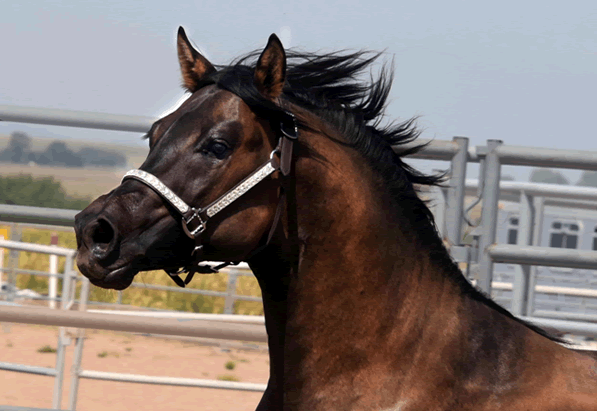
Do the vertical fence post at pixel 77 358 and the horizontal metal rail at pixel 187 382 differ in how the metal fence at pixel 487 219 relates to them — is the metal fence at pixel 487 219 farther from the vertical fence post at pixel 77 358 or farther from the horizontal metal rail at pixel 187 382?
the vertical fence post at pixel 77 358

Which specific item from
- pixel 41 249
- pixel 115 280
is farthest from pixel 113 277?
pixel 41 249

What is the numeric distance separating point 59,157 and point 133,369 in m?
5.38

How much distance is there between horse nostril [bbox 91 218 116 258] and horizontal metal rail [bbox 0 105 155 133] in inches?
55.3

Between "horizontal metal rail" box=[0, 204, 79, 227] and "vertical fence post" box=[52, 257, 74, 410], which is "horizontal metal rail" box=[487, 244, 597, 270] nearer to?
"horizontal metal rail" box=[0, 204, 79, 227]

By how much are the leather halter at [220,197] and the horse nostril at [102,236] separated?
161 mm

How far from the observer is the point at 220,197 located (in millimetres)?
2152

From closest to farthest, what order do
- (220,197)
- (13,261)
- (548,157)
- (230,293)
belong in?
(220,197), (548,157), (13,261), (230,293)

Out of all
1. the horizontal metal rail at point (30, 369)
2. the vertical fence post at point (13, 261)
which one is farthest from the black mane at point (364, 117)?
the vertical fence post at point (13, 261)

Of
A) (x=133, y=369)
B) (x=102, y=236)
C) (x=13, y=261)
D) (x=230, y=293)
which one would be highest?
(x=102, y=236)

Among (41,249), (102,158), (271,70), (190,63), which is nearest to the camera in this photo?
(271,70)

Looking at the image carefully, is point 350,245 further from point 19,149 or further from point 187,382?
point 19,149

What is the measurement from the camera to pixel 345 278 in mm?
2271

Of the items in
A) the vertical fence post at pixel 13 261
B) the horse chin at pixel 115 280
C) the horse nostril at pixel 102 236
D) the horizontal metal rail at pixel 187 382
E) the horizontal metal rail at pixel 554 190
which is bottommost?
the horizontal metal rail at pixel 187 382

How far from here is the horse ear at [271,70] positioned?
7.28 ft
